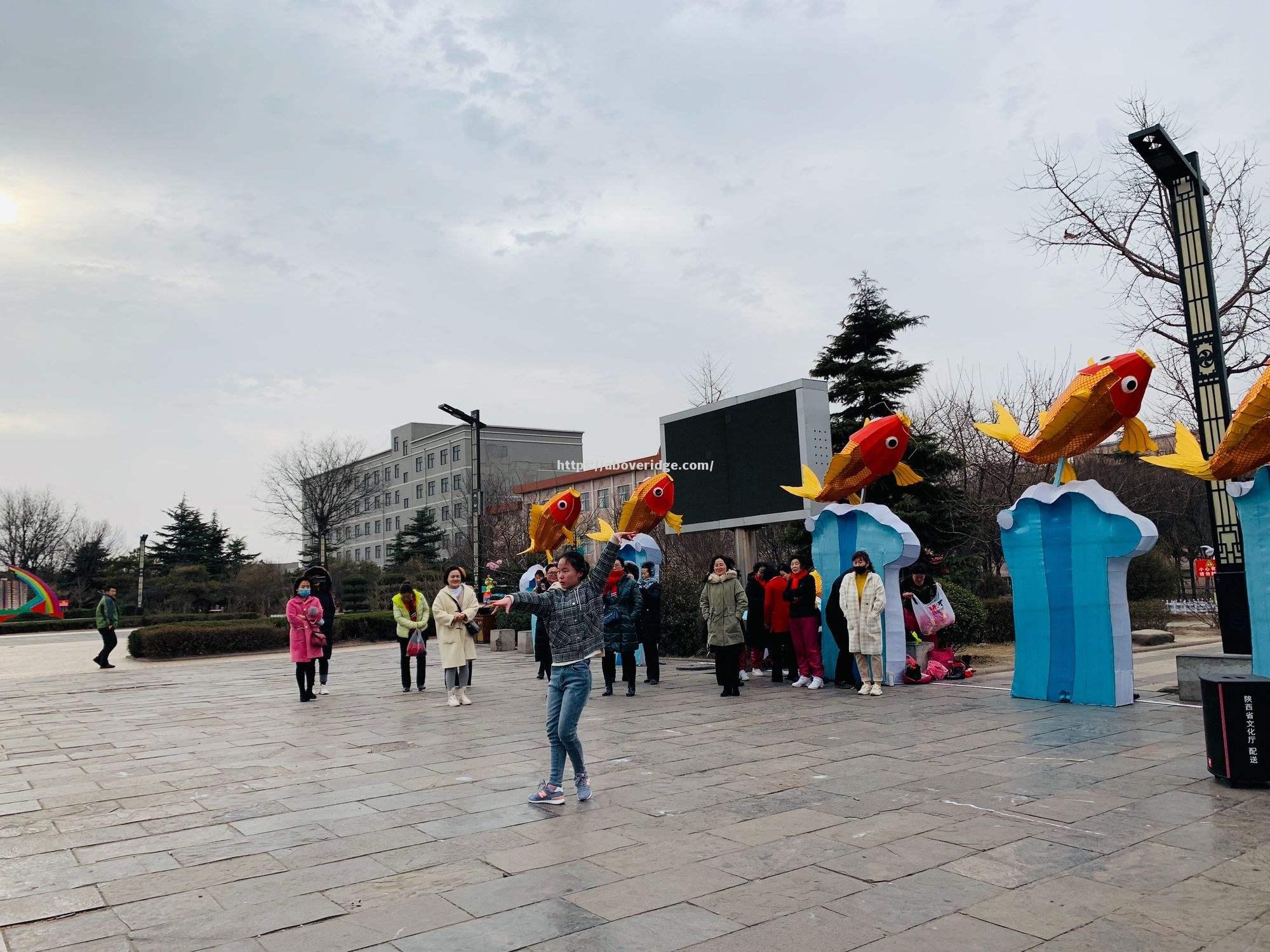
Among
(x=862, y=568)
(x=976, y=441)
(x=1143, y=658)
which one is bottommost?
(x=1143, y=658)

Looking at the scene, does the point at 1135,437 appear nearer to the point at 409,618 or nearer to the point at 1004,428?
the point at 1004,428

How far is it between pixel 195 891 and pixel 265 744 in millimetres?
4547

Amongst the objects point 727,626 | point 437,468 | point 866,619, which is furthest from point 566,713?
point 437,468

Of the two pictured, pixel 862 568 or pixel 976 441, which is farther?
pixel 976 441

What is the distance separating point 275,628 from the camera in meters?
24.1

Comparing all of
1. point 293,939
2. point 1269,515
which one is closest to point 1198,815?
point 1269,515

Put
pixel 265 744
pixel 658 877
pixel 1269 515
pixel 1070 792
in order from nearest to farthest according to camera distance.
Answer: pixel 658 877, pixel 1070 792, pixel 1269 515, pixel 265 744

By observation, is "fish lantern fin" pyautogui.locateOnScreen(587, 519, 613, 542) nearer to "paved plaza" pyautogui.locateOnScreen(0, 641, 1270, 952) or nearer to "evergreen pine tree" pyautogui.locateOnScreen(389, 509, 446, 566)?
"paved plaza" pyautogui.locateOnScreen(0, 641, 1270, 952)

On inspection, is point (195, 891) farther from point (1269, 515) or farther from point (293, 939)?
point (1269, 515)

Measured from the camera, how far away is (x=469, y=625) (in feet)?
34.8

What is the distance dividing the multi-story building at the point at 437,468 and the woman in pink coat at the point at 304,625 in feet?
172

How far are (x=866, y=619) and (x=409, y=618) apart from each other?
20.2 ft

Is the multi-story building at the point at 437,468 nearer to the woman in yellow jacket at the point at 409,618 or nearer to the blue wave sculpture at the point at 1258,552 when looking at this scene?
the woman in yellow jacket at the point at 409,618

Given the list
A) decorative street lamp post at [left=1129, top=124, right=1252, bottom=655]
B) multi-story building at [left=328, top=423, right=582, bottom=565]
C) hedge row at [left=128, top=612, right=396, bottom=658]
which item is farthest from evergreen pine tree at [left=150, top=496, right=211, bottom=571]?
decorative street lamp post at [left=1129, top=124, right=1252, bottom=655]
